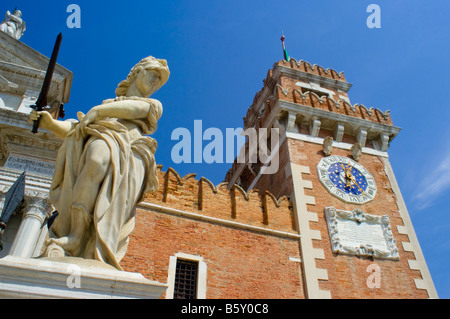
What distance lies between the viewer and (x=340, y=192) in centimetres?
1289

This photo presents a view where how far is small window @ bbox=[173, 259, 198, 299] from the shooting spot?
9.39 m

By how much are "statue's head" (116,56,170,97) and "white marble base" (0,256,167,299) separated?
6.44ft

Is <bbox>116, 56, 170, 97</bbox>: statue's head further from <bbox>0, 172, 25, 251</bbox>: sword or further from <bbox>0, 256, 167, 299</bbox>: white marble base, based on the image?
<bbox>0, 172, 25, 251</bbox>: sword

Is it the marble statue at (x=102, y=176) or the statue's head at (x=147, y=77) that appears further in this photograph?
the statue's head at (x=147, y=77)

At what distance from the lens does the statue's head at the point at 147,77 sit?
3.93 meters

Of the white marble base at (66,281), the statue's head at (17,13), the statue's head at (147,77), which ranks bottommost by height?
the white marble base at (66,281)

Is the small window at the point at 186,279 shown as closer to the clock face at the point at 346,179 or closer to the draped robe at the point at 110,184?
the clock face at the point at 346,179

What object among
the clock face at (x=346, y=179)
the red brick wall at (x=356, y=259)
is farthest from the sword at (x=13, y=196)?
the clock face at (x=346, y=179)

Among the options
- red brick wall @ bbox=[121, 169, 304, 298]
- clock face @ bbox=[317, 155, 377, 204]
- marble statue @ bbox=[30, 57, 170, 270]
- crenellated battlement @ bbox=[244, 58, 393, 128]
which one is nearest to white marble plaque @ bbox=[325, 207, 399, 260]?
clock face @ bbox=[317, 155, 377, 204]

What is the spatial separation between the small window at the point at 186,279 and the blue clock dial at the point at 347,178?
5929mm
